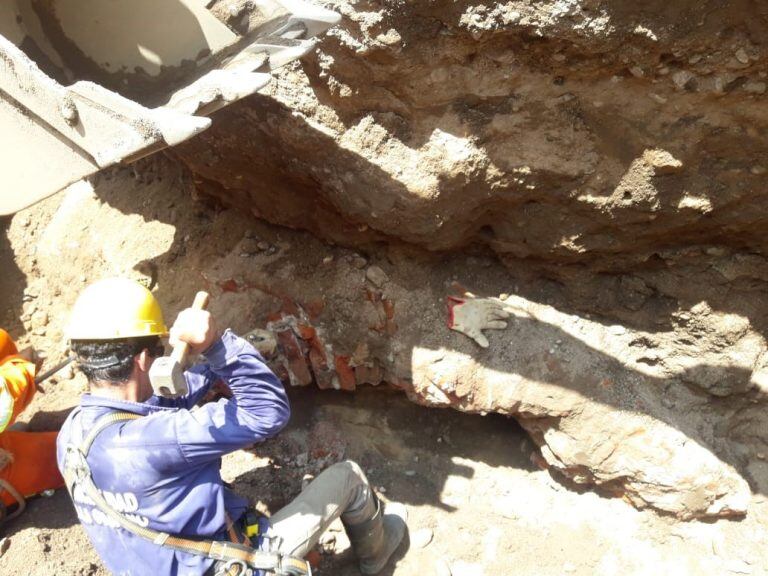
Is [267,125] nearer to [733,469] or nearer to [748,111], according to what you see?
[748,111]

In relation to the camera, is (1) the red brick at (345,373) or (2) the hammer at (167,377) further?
(1) the red brick at (345,373)

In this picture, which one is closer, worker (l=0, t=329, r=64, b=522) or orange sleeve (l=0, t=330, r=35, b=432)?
orange sleeve (l=0, t=330, r=35, b=432)

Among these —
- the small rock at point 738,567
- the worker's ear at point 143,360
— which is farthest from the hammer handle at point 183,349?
the small rock at point 738,567

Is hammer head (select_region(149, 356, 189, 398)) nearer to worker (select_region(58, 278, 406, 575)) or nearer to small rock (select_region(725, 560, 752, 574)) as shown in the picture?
worker (select_region(58, 278, 406, 575))

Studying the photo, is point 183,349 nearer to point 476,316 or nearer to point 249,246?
point 249,246

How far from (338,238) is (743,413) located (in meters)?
2.33

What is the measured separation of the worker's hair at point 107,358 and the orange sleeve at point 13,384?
0.60 meters

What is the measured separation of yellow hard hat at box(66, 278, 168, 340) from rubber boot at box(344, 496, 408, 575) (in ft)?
4.72

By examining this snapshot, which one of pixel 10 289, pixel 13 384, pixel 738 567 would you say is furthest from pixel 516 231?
pixel 10 289

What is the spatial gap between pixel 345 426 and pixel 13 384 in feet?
5.70

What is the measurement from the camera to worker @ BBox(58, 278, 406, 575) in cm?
207

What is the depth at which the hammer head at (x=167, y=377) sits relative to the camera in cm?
181

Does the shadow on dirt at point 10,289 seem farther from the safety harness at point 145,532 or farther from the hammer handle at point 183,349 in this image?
the hammer handle at point 183,349

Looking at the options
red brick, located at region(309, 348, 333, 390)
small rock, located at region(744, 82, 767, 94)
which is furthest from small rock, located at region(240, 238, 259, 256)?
small rock, located at region(744, 82, 767, 94)
